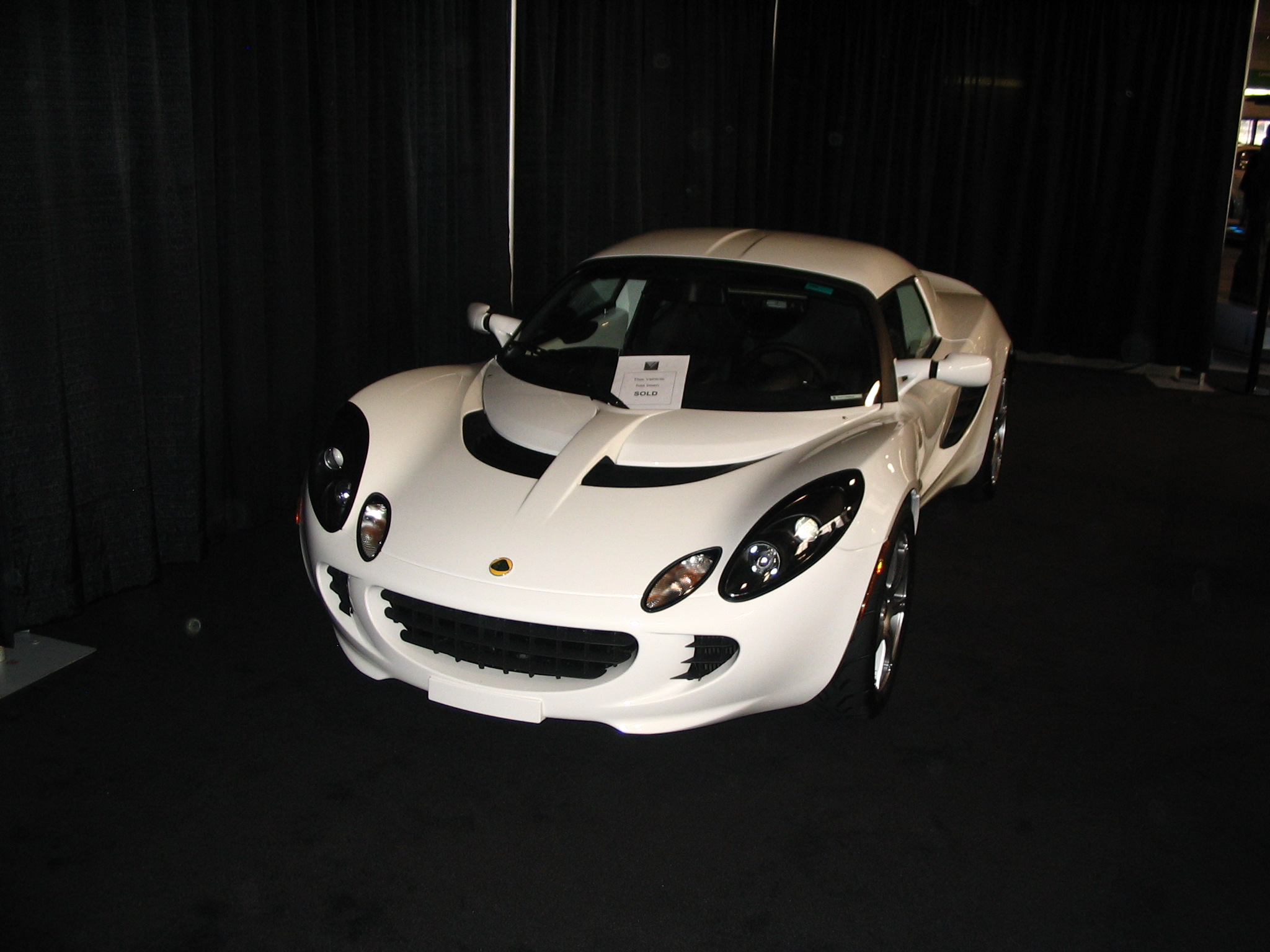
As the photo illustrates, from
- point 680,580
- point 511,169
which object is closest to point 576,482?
point 680,580

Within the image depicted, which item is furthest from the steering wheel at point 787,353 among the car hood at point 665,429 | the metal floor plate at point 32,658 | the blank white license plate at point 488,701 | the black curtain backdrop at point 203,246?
the metal floor plate at point 32,658

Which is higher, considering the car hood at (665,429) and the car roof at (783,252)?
the car roof at (783,252)

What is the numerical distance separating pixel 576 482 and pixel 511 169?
11.0 ft

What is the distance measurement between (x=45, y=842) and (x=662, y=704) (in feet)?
4.47

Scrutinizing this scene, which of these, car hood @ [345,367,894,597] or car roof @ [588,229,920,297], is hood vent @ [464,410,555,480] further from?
car roof @ [588,229,920,297]

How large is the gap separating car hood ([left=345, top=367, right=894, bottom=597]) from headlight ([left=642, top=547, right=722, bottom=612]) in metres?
0.02

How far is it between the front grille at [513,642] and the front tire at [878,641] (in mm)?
607

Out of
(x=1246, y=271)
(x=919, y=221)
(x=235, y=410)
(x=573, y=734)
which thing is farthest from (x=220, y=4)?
(x=1246, y=271)

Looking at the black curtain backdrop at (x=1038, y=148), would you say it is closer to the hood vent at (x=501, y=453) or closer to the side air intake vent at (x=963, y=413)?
the side air intake vent at (x=963, y=413)

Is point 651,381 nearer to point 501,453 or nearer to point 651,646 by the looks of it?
point 501,453

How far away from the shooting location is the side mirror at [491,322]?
12.3ft

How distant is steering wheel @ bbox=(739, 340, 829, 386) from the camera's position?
3.20 meters

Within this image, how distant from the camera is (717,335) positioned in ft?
10.9

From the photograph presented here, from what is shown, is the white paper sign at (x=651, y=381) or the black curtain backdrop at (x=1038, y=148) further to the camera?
the black curtain backdrop at (x=1038, y=148)
